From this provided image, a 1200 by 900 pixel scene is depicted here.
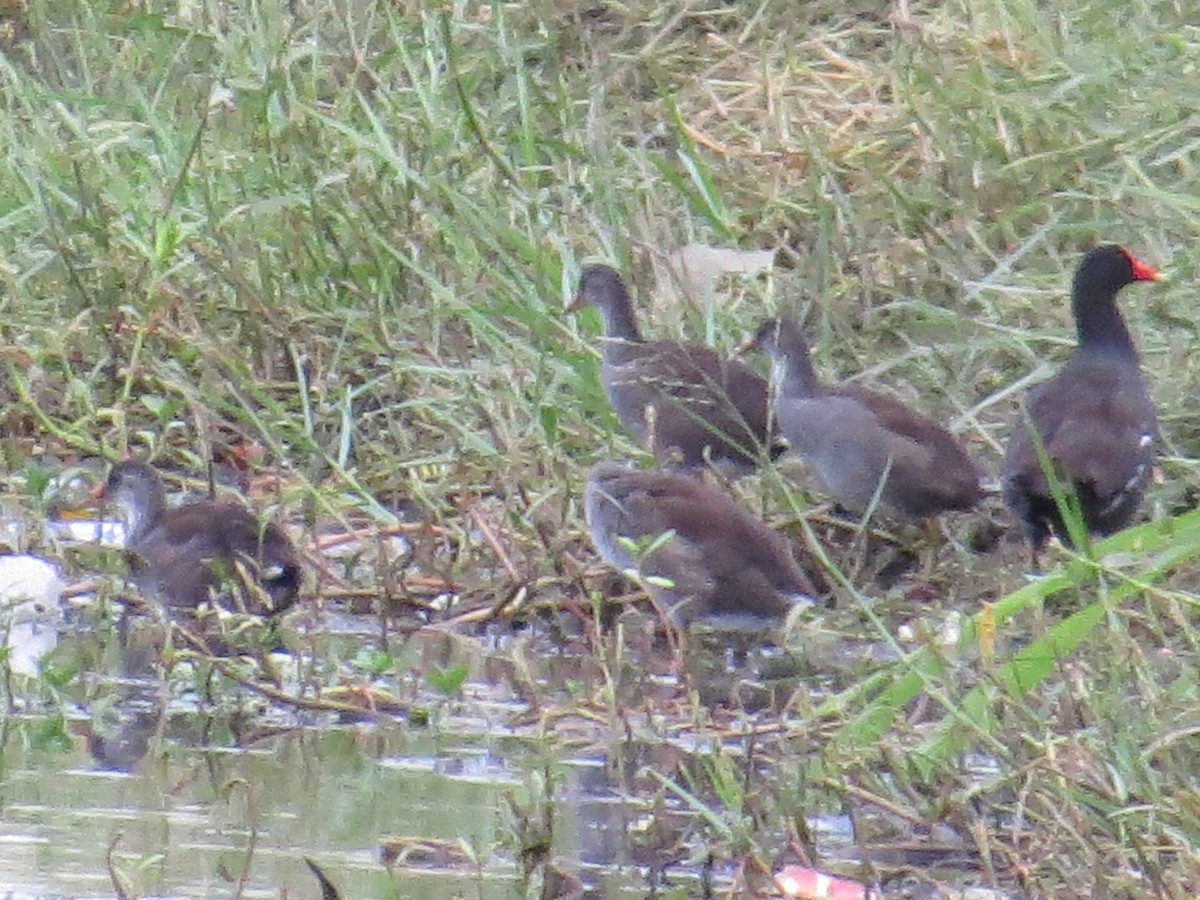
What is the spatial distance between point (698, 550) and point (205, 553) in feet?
3.57

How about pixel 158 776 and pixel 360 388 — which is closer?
pixel 158 776

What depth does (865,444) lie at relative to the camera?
→ 22.8 ft

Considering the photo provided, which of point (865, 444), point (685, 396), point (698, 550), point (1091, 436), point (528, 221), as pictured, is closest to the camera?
point (698, 550)

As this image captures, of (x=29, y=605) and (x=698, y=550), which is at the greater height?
(x=698, y=550)

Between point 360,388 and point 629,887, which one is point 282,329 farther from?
point 629,887

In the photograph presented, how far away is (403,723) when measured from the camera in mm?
5785

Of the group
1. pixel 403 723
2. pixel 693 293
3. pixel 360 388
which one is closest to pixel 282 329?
pixel 360 388

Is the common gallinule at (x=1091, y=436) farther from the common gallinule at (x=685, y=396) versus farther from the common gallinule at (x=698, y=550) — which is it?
the common gallinule at (x=685, y=396)

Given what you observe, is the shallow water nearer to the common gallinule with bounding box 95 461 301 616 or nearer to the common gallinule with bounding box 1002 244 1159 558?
the common gallinule with bounding box 95 461 301 616

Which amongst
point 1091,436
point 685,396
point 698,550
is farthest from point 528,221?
point 1091,436

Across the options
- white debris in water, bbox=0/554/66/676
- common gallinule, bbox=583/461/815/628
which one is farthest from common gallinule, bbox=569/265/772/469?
white debris in water, bbox=0/554/66/676

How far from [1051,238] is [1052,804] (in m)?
4.08

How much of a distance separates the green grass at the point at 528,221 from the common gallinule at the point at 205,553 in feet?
1.21

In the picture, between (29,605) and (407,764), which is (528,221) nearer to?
(29,605)
